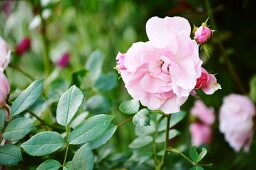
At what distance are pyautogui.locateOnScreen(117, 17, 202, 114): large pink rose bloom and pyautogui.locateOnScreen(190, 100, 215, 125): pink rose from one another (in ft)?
2.11

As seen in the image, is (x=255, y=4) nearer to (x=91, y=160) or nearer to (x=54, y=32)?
(x=91, y=160)

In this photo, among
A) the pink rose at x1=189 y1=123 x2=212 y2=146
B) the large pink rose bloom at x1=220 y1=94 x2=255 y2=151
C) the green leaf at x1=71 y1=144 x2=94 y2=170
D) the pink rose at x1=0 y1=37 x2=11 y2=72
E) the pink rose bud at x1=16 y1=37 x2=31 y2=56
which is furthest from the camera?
the pink rose bud at x1=16 y1=37 x2=31 y2=56

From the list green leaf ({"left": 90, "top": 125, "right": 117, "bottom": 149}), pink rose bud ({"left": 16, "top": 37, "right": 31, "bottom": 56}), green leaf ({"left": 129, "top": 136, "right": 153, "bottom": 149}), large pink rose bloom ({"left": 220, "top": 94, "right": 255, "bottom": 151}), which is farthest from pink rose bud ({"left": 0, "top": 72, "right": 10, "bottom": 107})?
pink rose bud ({"left": 16, "top": 37, "right": 31, "bottom": 56})

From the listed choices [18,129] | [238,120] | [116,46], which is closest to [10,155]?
[18,129]

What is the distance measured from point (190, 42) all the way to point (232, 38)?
0.80 metres

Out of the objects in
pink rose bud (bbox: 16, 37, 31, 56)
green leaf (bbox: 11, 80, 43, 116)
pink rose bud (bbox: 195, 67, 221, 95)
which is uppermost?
green leaf (bbox: 11, 80, 43, 116)

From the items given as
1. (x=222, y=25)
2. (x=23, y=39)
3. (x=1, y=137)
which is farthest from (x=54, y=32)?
(x=1, y=137)

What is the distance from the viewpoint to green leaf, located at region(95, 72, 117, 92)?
2.91 ft

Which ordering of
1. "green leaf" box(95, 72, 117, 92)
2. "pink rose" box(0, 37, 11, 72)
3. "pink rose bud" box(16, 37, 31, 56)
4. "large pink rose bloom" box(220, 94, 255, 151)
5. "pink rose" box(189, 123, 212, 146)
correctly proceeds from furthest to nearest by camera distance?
"pink rose bud" box(16, 37, 31, 56) → "pink rose" box(189, 123, 212, 146) → "large pink rose bloom" box(220, 94, 255, 151) → "green leaf" box(95, 72, 117, 92) → "pink rose" box(0, 37, 11, 72)

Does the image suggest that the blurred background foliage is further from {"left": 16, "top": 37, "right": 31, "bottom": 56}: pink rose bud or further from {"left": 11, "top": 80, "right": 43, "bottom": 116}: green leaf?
{"left": 11, "top": 80, "right": 43, "bottom": 116}: green leaf

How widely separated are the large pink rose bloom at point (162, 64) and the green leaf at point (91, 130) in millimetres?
49

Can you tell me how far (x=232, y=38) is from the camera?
1.34 meters

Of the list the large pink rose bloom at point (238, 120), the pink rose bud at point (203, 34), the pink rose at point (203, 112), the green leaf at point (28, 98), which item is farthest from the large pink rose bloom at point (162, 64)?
the pink rose at point (203, 112)

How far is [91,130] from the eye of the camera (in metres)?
0.60
